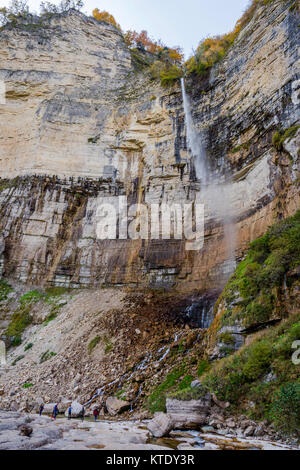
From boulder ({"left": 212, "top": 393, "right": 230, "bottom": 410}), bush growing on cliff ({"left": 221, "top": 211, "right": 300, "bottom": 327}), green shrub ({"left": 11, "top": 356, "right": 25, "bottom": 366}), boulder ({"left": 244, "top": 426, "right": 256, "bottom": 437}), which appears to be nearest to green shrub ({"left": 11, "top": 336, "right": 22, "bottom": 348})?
green shrub ({"left": 11, "top": 356, "right": 25, "bottom": 366})

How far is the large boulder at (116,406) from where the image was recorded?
11.1 m

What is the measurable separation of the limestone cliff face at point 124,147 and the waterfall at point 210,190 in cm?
34

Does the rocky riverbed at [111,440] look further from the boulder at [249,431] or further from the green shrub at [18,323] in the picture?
the green shrub at [18,323]

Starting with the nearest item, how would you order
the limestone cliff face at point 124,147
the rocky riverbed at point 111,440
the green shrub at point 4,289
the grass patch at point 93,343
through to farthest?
the rocky riverbed at point 111,440 → the grass patch at point 93,343 → the limestone cliff face at point 124,147 → the green shrub at point 4,289

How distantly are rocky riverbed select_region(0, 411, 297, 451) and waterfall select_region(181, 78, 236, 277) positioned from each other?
1295 centimetres

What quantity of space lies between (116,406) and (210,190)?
16.5 meters

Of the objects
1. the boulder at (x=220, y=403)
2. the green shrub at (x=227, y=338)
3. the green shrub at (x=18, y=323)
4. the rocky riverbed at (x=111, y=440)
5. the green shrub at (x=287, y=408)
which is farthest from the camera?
the green shrub at (x=18, y=323)

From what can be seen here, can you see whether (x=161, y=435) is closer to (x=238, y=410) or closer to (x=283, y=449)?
(x=238, y=410)

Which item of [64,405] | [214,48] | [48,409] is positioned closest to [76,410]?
[64,405]

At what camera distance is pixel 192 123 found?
26281 millimetres

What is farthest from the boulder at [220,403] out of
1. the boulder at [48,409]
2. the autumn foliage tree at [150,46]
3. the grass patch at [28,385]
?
the autumn foliage tree at [150,46]

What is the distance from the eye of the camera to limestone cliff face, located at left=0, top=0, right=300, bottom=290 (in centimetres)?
1955

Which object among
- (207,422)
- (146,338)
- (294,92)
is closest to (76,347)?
(146,338)

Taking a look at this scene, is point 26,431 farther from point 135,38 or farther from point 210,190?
point 135,38
